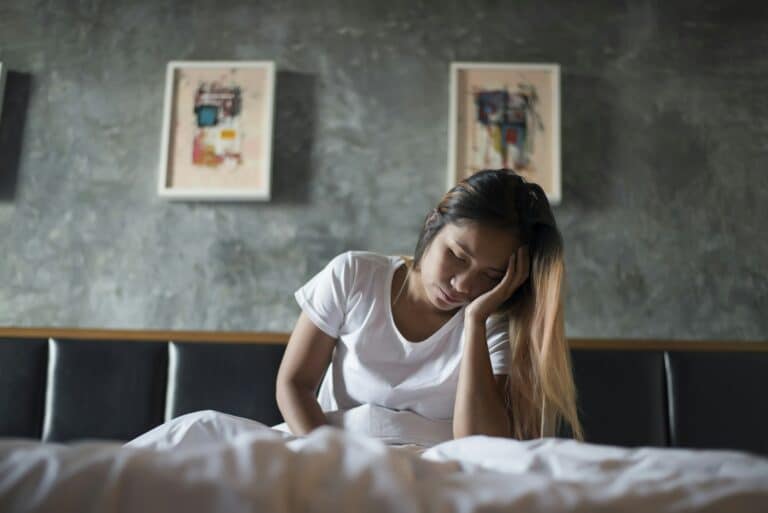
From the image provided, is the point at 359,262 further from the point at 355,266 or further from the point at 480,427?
the point at 480,427

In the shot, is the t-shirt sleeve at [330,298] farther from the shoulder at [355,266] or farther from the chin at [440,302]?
the chin at [440,302]

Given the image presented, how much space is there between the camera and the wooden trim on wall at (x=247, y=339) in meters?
1.84

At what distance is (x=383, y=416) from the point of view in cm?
143

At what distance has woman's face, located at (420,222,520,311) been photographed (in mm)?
1402

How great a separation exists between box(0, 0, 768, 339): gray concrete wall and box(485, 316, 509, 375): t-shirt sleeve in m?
0.52

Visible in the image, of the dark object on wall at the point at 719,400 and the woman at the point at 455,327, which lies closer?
the woman at the point at 455,327

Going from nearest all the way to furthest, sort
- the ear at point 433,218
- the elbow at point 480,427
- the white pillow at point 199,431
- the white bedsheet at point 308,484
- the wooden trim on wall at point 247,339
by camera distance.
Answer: the white bedsheet at point 308,484, the white pillow at point 199,431, the elbow at point 480,427, the ear at point 433,218, the wooden trim on wall at point 247,339

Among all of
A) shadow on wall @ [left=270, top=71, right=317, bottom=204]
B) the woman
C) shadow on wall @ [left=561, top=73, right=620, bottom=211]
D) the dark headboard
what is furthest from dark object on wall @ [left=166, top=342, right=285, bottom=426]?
shadow on wall @ [left=561, top=73, right=620, bottom=211]

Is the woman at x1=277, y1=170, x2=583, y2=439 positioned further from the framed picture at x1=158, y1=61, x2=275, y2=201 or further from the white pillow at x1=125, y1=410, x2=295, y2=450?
the framed picture at x1=158, y1=61, x2=275, y2=201

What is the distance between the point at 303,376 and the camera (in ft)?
4.87

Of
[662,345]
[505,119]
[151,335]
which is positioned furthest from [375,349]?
[505,119]

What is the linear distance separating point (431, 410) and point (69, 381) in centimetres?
91

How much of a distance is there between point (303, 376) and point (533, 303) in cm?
50

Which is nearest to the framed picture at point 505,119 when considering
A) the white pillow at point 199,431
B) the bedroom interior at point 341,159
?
the bedroom interior at point 341,159
